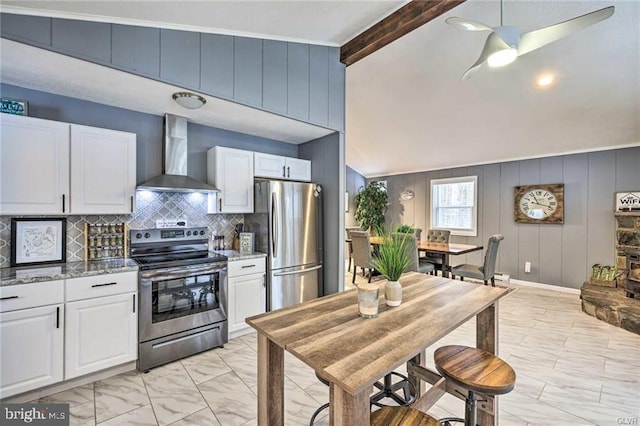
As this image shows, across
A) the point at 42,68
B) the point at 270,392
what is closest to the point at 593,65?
the point at 270,392

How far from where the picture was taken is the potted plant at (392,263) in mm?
1541

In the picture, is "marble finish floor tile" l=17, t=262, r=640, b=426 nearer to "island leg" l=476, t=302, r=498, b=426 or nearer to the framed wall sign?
"island leg" l=476, t=302, r=498, b=426

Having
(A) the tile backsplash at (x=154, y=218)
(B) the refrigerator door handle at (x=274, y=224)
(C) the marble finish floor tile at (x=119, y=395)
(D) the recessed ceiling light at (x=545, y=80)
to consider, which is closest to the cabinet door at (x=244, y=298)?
(B) the refrigerator door handle at (x=274, y=224)

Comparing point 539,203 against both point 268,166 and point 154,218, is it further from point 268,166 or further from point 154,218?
point 154,218

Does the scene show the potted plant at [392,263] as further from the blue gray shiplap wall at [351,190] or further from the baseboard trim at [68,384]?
the blue gray shiplap wall at [351,190]

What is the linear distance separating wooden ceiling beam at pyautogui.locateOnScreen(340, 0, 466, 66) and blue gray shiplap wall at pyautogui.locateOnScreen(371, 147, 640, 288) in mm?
3999

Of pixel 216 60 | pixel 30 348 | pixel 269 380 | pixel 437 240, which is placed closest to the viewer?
pixel 269 380

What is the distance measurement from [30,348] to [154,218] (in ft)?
4.61

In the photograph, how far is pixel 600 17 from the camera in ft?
5.76

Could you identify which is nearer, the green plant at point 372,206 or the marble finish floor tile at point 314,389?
the marble finish floor tile at point 314,389

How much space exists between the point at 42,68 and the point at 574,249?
7178 mm

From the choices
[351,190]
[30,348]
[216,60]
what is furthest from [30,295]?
[351,190]

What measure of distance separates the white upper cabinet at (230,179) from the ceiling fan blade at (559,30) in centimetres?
277

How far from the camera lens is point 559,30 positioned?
193cm
